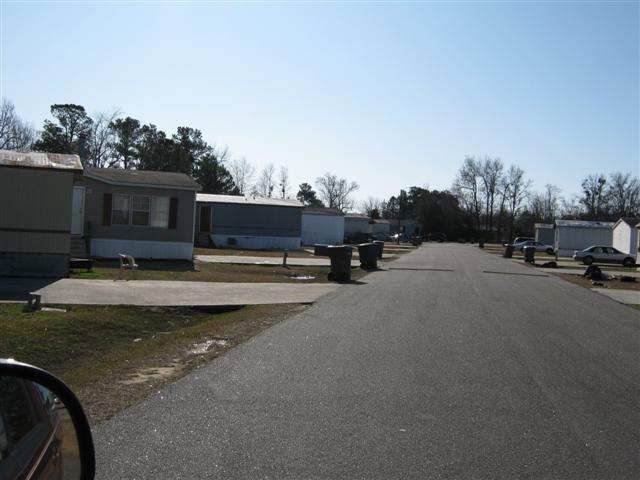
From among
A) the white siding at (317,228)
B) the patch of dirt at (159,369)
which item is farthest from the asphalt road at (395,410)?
the white siding at (317,228)

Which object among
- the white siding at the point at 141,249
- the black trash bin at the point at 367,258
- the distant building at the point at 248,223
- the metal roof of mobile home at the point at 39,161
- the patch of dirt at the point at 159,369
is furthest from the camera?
the distant building at the point at 248,223

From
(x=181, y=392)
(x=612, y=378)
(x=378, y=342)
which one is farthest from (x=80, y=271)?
(x=612, y=378)

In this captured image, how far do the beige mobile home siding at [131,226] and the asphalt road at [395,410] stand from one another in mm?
17564

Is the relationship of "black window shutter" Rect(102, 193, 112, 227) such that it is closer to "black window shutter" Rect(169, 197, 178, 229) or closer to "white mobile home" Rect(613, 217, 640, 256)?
"black window shutter" Rect(169, 197, 178, 229)

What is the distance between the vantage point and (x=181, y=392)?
23.9 ft

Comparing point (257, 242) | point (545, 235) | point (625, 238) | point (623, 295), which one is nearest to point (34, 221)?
point (623, 295)

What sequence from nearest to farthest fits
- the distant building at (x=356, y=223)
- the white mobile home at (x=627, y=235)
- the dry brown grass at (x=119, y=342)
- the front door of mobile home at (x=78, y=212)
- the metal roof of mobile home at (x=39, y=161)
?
1. the dry brown grass at (x=119, y=342)
2. the metal roof of mobile home at (x=39, y=161)
3. the front door of mobile home at (x=78, y=212)
4. the white mobile home at (x=627, y=235)
5. the distant building at (x=356, y=223)

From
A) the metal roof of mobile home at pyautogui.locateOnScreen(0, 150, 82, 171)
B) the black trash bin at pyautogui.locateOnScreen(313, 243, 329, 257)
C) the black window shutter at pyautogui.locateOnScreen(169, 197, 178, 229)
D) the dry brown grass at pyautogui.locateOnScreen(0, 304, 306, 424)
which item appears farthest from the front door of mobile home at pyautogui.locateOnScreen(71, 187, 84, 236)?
the dry brown grass at pyautogui.locateOnScreen(0, 304, 306, 424)

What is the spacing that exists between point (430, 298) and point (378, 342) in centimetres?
767

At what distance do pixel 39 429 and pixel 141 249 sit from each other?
26.9 metres

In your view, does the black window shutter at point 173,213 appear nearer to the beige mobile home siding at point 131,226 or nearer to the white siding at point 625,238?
the beige mobile home siding at point 131,226

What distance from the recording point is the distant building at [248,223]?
153 feet

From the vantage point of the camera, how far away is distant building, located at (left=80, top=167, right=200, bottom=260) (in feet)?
93.6

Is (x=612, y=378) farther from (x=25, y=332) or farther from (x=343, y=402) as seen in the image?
(x=25, y=332)
